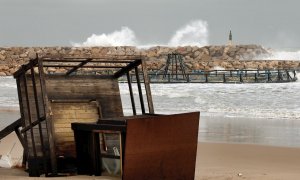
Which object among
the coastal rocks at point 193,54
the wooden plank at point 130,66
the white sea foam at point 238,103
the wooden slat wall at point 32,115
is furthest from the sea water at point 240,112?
the coastal rocks at point 193,54

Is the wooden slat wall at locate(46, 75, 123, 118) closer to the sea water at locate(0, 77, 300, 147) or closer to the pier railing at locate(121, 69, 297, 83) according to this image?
the sea water at locate(0, 77, 300, 147)

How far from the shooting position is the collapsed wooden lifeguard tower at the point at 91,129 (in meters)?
6.79

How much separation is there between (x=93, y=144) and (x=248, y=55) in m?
78.6

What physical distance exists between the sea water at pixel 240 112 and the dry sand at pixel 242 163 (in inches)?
45.4

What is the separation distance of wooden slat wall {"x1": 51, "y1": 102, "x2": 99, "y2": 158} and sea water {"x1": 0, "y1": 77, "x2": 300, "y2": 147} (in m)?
5.64

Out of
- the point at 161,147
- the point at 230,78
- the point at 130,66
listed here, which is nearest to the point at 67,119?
the point at 130,66

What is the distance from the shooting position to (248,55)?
8456 centimetres

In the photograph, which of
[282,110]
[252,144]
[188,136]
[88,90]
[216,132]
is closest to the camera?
[188,136]

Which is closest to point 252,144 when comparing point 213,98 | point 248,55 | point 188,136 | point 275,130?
point 275,130

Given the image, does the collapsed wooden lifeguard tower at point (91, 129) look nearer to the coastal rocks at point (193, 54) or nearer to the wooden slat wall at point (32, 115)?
the wooden slat wall at point (32, 115)

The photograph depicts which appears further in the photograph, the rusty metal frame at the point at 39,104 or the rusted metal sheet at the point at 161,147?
the rusty metal frame at the point at 39,104

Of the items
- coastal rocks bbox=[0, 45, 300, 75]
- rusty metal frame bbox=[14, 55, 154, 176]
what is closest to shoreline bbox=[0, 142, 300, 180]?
rusty metal frame bbox=[14, 55, 154, 176]

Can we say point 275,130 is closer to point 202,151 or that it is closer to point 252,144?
point 252,144

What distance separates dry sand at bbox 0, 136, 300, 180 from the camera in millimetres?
8178
